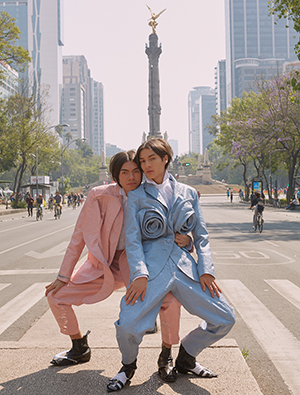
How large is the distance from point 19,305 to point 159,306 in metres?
4.13

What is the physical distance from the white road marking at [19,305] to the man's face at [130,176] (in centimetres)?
281

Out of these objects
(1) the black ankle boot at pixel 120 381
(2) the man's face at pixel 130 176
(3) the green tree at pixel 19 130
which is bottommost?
(1) the black ankle boot at pixel 120 381

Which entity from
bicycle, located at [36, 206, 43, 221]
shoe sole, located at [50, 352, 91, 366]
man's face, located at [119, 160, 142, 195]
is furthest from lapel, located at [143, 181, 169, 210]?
bicycle, located at [36, 206, 43, 221]

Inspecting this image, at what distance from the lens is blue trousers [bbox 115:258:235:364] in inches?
124

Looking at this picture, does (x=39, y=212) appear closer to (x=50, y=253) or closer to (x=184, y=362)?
(x=50, y=253)

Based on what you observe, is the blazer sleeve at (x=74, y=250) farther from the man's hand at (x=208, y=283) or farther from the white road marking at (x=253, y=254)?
the white road marking at (x=253, y=254)

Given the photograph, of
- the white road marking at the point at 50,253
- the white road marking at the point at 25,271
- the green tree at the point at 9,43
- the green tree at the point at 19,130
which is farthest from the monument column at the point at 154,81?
the white road marking at the point at 25,271

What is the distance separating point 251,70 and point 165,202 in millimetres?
199726

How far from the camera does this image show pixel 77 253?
12.3 ft

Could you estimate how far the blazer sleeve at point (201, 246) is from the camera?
336 cm

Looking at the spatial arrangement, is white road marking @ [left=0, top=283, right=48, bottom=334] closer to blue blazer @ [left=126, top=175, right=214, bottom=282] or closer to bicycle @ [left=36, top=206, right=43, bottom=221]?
blue blazer @ [left=126, top=175, right=214, bottom=282]

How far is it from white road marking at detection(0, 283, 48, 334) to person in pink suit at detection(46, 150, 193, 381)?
220cm

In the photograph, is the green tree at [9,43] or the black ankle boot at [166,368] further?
the green tree at [9,43]

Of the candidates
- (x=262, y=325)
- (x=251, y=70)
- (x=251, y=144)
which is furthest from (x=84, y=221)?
(x=251, y=70)
